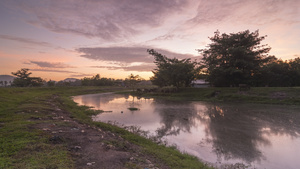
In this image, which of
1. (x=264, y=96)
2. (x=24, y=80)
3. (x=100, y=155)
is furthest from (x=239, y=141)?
(x=24, y=80)

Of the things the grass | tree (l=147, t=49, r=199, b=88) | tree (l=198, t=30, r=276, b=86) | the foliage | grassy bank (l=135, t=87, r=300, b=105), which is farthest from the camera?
the foliage

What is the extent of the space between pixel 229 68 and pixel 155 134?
29003 millimetres

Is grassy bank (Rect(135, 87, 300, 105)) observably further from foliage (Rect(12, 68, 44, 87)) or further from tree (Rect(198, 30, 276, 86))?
foliage (Rect(12, 68, 44, 87))

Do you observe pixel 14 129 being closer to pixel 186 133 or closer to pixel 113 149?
pixel 113 149

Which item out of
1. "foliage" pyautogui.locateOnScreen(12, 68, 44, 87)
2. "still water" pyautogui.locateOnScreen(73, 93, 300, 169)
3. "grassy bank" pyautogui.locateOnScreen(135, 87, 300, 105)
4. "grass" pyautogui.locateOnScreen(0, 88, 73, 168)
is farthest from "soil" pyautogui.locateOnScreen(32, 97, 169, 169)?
"foliage" pyautogui.locateOnScreen(12, 68, 44, 87)

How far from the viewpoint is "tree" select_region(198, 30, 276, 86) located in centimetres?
3350

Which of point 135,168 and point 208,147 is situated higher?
point 135,168

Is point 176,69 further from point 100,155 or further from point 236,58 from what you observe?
point 100,155

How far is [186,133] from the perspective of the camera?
1107 cm

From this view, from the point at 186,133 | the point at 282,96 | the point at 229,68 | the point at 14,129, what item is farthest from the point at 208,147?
the point at 229,68

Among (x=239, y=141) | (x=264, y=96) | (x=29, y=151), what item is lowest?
(x=239, y=141)

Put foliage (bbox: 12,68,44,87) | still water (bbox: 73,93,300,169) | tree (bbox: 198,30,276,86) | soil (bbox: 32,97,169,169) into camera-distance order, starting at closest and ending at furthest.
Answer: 1. soil (bbox: 32,97,169,169)
2. still water (bbox: 73,93,300,169)
3. tree (bbox: 198,30,276,86)
4. foliage (bbox: 12,68,44,87)

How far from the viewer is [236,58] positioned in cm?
3475

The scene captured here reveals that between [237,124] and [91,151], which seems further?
[237,124]
